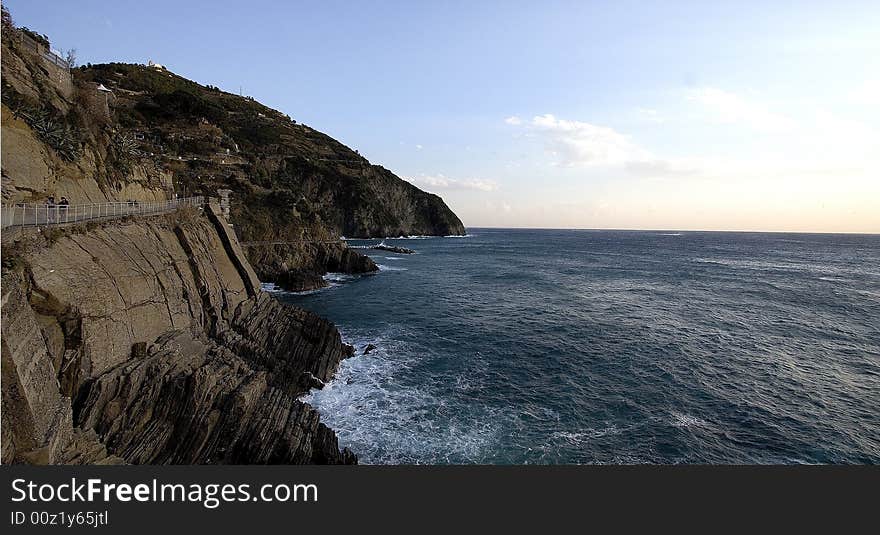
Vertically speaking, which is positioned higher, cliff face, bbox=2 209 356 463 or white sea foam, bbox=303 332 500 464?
cliff face, bbox=2 209 356 463

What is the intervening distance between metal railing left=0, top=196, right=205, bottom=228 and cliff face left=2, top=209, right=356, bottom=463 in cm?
47

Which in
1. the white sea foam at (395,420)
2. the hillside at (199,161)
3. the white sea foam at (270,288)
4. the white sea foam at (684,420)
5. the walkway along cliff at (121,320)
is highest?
the hillside at (199,161)

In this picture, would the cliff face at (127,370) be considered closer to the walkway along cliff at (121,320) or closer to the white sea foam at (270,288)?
the walkway along cliff at (121,320)

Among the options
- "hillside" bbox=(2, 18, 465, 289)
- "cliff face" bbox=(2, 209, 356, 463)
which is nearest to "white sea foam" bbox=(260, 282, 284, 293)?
"hillside" bbox=(2, 18, 465, 289)

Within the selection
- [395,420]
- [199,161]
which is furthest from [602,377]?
[199,161]

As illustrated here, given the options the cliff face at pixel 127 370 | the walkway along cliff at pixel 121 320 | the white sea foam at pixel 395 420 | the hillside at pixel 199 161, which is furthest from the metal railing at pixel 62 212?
the white sea foam at pixel 395 420

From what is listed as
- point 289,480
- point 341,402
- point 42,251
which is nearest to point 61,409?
point 42,251

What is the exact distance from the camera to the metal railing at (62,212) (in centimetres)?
1283

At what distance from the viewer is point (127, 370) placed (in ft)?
49.1

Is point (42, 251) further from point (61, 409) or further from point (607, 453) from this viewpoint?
point (607, 453)

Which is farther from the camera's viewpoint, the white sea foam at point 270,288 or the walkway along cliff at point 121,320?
the white sea foam at point 270,288

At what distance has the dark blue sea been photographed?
1756 centimetres

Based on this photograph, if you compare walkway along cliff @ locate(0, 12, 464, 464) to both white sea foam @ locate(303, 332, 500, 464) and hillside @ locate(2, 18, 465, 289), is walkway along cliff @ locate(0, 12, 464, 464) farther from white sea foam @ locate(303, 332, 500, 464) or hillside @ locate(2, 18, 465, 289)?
white sea foam @ locate(303, 332, 500, 464)

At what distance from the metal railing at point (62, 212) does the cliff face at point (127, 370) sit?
47 centimetres
